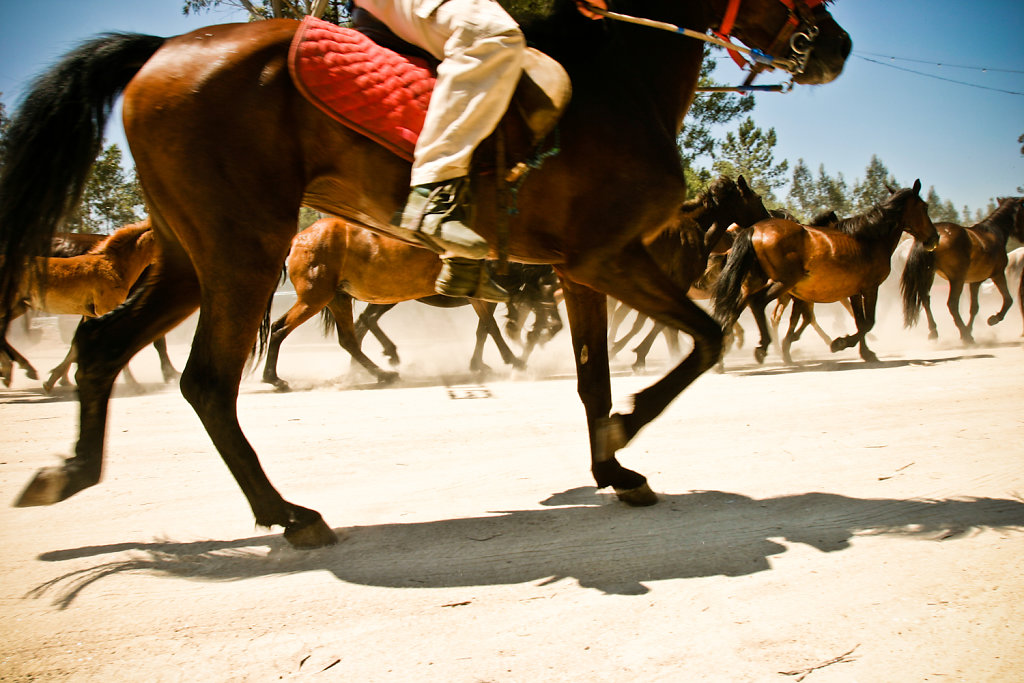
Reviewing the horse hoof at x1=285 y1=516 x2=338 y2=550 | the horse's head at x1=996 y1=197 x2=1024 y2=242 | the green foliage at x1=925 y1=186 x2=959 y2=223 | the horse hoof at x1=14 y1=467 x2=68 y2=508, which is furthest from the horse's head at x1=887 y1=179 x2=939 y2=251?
the green foliage at x1=925 y1=186 x2=959 y2=223

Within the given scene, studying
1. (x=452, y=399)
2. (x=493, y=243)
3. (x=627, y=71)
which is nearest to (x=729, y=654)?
(x=493, y=243)

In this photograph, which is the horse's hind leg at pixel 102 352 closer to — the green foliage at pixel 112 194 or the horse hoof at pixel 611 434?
the horse hoof at pixel 611 434

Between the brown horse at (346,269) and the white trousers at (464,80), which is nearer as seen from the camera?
the white trousers at (464,80)

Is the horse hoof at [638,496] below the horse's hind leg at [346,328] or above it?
above

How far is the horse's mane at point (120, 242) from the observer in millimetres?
9195

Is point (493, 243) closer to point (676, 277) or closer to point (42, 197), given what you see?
point (42, 197)

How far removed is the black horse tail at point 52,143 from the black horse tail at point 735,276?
8.75m

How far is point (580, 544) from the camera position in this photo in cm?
272

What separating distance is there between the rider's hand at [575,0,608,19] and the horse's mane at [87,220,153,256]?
8138mm

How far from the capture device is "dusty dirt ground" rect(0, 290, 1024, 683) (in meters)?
1.88

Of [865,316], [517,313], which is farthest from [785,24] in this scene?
[865,316]

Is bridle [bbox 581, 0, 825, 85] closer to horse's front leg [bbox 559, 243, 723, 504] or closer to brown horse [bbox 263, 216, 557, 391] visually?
horse's front leg [bbox 559, 243, 723, 504]

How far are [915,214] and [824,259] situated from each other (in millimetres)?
2557

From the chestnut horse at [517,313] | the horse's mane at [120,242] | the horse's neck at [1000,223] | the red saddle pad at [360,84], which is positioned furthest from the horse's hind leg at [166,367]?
the horse's neck at [1000,223]
